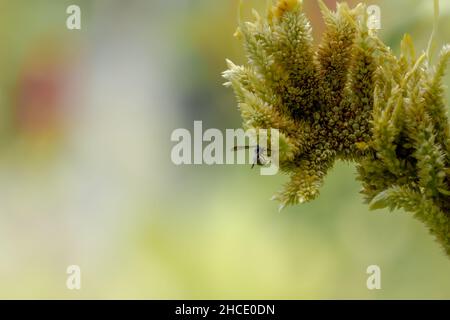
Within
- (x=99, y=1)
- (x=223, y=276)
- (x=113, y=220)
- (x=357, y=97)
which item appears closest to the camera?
(x=357, y=97)

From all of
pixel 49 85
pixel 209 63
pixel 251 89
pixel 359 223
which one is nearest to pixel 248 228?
pixel 359 223

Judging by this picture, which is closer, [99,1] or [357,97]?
[357,97]

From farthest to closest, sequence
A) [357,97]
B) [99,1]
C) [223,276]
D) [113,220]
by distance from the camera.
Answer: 1. [99,1]
2. [113,220]
3. [223,276]
4. [357,97]

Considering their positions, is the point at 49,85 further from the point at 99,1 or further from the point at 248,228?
the point at 248,228

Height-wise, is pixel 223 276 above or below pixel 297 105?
below

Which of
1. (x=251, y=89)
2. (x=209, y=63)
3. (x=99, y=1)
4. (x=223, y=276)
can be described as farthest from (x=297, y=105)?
(x=99, y=1)

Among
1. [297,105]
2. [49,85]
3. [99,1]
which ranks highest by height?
[99,1]

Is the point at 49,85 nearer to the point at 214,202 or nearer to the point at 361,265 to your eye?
the point at 214,202
